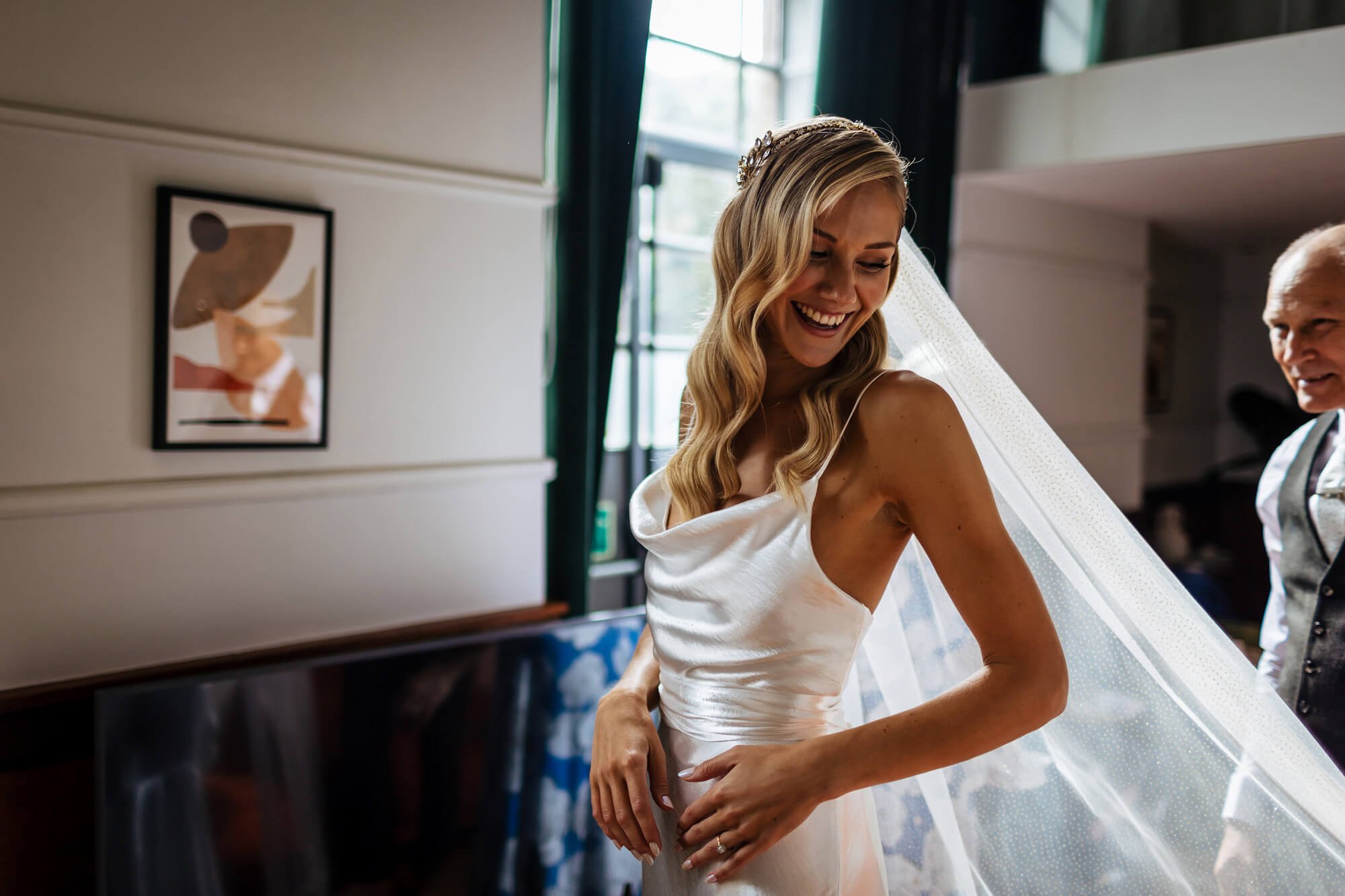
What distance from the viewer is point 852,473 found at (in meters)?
1.08

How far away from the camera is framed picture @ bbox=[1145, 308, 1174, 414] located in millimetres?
5320

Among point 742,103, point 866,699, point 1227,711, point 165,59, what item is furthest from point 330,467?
point 742,103

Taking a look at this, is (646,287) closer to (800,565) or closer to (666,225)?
(666,225)

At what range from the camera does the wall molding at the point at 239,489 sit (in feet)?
6.34

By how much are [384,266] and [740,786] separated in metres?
1.75

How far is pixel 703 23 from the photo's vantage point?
362cm

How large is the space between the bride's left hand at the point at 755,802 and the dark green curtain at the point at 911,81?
300 centimetres

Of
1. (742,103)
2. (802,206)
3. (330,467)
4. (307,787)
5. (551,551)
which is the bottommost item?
(307,787)

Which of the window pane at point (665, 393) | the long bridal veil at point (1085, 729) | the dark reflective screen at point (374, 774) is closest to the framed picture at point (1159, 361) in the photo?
the window pane at point (665, 393)

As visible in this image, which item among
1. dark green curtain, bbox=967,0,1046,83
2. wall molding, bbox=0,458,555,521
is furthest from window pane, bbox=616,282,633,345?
dark green curtain, bbox=967,0,1046,83

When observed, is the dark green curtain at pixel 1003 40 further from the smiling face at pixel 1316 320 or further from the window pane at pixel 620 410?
the smiling face at pixel 1316 320

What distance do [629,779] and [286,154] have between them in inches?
65.4

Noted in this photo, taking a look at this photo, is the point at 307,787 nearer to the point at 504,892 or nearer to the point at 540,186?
the point at 504,892

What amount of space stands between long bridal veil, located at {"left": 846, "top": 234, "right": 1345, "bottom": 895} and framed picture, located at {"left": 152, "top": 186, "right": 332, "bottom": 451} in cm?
140
